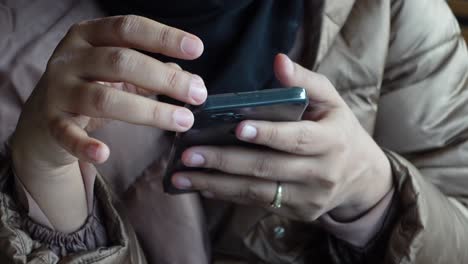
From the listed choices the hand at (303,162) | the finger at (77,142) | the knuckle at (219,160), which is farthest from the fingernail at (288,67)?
the finger at (77,142)

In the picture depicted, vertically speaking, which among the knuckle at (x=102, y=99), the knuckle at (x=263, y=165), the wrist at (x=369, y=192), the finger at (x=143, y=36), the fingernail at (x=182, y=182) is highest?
the finger at (x=143, y=36)

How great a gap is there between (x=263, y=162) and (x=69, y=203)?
0.76 ft

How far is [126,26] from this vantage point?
1.67ft

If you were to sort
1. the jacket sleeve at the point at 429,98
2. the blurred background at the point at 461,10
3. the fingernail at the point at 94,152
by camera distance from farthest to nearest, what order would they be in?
the blurred background at the point at 461,10 → the jacket sleeve at the point at 429,98 → the fingernail at the point at 94,152

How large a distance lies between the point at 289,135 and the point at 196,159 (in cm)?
11

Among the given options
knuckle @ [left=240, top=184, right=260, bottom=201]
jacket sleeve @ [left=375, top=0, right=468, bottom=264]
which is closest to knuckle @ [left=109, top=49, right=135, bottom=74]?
knuckle @ [left=240, top=184, right=260, bottom=201]

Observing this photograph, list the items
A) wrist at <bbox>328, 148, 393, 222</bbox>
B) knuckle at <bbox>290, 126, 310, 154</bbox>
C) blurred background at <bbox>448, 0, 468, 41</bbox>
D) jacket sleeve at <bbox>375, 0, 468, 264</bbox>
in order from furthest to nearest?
blurred background at <bbox>448, 0, 468, 41</bbox> → jacket sleeve at <bbox>375, 0, 468, 264</bbox> → wrist at <bbox>328, 148, 393, 222</bbox> → knuckle at <bbox>290, 126, 310, 154</bbox>

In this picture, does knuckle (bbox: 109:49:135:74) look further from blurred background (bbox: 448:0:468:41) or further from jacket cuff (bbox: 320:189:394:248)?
blurred background (bbox: 448:0:468:41)

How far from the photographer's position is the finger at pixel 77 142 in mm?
465

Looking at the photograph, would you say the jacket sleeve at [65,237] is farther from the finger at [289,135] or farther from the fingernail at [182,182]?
the finger at [289,135]

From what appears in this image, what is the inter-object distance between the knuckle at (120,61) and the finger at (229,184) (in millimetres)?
190

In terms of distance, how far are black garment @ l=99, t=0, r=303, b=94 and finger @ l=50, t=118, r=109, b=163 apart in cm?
29

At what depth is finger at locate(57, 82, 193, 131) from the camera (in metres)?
0.49

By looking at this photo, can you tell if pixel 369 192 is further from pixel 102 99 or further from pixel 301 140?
pixel 102 99
